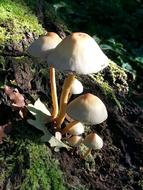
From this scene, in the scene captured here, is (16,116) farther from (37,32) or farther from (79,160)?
(37,32)

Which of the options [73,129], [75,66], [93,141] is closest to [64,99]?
[73,129]

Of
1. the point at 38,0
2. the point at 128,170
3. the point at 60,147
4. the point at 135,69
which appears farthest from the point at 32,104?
the point at 135,69

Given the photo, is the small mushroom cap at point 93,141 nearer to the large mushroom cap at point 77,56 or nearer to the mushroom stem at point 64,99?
the mushroom stem at point 64,99

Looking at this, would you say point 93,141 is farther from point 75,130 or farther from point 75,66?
point 75,66

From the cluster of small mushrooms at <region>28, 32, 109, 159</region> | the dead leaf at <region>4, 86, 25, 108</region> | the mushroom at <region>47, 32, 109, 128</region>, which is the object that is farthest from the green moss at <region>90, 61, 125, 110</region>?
the mushroom at <region>47, 32, 109, 128</region>

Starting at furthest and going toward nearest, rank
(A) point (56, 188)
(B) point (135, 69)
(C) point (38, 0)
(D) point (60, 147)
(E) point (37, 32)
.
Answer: (B) point (135, 69), (C) point (38, 0), (E) point (37, 32), (D) point (60, 147), (A) point (56, 188)

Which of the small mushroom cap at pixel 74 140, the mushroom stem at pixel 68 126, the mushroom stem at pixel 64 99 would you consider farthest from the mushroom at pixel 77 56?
the small mushroom cap at pixel 74 140
